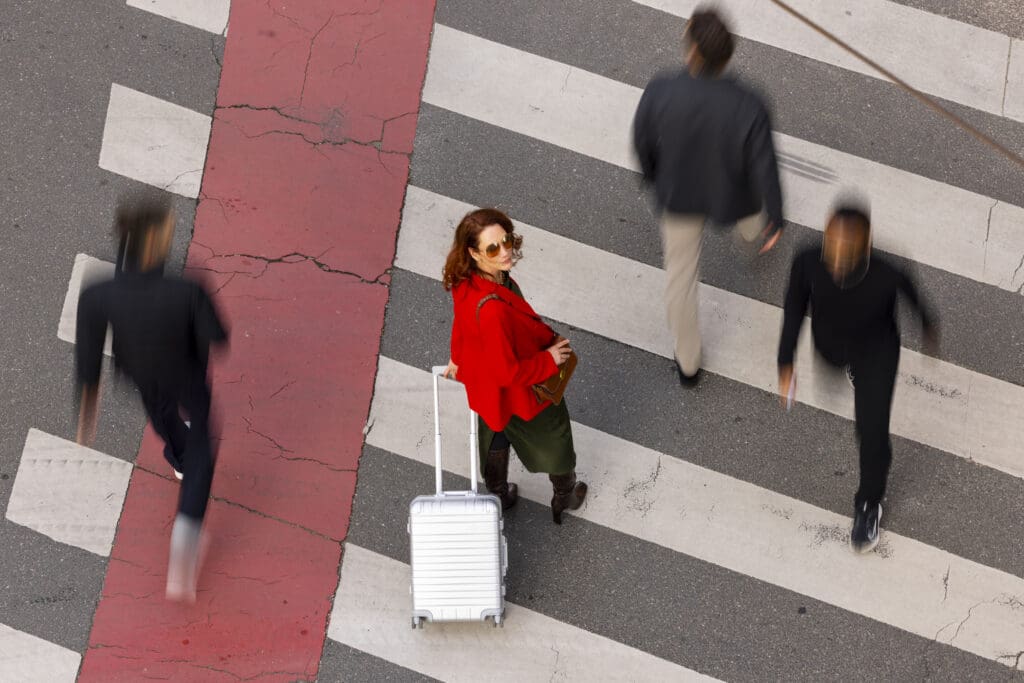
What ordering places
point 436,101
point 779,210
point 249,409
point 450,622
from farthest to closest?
point 436,101
point 249,409
point 450,622
point 779,210

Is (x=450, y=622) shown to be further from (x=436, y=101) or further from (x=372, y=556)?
(x=436, y=101)

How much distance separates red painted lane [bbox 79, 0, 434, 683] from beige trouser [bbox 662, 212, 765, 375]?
1.73 m

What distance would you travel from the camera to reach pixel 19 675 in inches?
216

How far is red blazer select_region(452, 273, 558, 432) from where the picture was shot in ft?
13.5

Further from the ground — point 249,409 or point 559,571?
point 249,409

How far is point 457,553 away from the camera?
5.09 metres

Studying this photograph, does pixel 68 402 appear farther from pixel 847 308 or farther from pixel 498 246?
pixel 847 308

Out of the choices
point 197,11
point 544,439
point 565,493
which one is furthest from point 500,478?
point 197,11

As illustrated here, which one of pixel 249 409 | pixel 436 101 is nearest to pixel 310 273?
pixel 249 409

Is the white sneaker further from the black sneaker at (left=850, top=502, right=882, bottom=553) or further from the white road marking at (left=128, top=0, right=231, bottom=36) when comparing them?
the black sneaker at (left=850, top=502, right=882, bottom=553)

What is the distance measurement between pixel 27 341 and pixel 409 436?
2.32 metres

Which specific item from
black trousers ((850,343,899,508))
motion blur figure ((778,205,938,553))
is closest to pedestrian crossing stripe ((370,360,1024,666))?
black trousers ((850,343,899,508))

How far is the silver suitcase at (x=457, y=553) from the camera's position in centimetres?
504

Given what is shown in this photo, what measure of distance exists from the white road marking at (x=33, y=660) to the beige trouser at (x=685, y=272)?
3664mm
